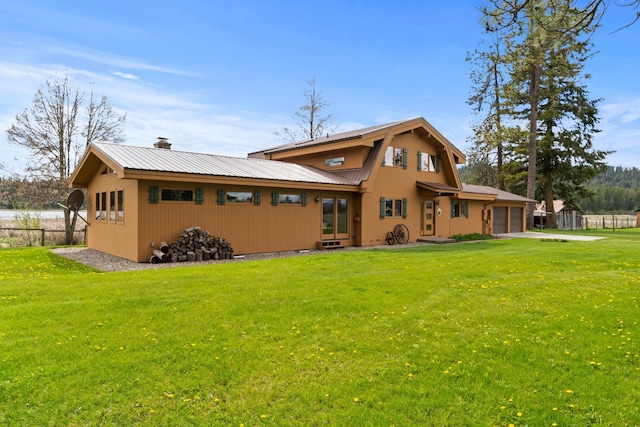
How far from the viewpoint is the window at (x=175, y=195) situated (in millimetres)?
11359

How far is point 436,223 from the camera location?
19.8 metres

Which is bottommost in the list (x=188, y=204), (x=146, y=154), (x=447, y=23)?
(x=188, y=204)

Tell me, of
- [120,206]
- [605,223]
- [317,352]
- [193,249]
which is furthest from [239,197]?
[605,223]

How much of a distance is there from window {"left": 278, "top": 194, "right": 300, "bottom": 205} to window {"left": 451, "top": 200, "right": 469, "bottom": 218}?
33.1 ft

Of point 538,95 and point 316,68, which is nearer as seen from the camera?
point 538,95

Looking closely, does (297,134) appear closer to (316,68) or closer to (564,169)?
(316,68)

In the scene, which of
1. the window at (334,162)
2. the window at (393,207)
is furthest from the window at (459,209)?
the window at (334,162)

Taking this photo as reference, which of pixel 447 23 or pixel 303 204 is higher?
pixel 447 23

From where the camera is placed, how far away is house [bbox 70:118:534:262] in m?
11.3

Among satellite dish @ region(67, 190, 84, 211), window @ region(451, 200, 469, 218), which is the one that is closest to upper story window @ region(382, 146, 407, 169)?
window @ region(451, 200, 469, 218)

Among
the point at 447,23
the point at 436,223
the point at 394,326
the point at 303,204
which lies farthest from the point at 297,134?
the point at 394,326

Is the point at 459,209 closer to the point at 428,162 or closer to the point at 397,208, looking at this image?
the point at 428,162

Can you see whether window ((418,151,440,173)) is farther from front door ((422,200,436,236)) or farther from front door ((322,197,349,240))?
front door ((322,197,349,240))

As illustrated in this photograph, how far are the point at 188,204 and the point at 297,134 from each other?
22463 mm
